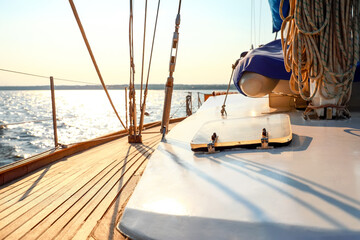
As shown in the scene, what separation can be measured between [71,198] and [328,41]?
195cm

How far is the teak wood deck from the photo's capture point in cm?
154

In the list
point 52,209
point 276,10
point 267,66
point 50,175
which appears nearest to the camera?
point 52,209

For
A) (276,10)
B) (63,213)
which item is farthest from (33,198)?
(276,10)

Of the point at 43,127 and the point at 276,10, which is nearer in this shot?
the point at 276,10

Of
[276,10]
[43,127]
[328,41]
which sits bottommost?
[43,127]

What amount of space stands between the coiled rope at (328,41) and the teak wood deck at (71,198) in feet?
4.81

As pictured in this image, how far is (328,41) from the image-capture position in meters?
2.09

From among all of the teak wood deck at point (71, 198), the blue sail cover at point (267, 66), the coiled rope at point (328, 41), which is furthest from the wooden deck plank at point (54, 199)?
the coiled rope at point (328, 41)

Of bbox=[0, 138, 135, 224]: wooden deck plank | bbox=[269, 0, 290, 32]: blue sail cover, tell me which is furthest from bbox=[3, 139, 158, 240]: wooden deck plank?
bbox=[269, 0, 290, 32]: blue sail cover

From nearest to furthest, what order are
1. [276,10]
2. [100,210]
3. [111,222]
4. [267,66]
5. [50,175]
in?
1. [111,222]
2. [100,210]
3. [267,66]
4. [50,175]
5. [276,10]

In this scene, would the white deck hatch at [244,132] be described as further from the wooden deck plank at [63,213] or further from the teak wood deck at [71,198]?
the wooden deck plank at [63,213]

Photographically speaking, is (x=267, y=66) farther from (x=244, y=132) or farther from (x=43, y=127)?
(x=43, y=127)

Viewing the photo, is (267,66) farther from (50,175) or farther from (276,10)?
(50,175)

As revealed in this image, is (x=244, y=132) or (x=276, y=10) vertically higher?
(x=276, y=10)
